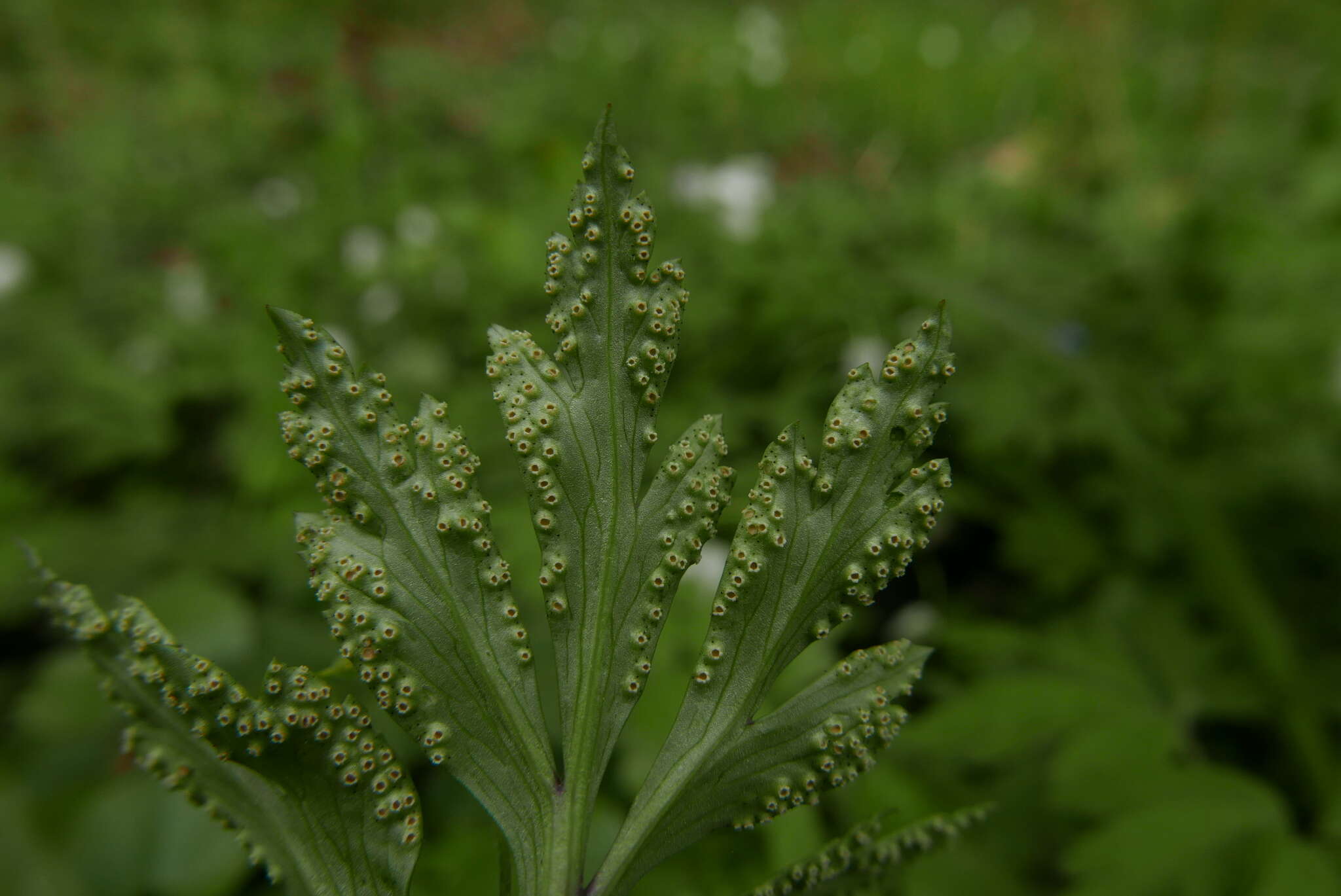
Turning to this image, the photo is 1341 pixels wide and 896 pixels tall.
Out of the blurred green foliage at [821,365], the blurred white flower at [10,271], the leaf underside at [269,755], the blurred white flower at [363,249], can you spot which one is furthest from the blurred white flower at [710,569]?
the blurred white flower at [10,271]

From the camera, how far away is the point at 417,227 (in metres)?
2.98

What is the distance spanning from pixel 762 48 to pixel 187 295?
143 inches

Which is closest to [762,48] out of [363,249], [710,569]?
[363,249]

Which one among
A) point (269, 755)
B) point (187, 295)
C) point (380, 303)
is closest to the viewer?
point (269, 755)

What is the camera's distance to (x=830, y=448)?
0.52 meters

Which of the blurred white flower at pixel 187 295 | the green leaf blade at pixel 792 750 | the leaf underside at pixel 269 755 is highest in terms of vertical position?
the blurred white flower at pixel 187 295

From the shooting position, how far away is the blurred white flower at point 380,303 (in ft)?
9.46

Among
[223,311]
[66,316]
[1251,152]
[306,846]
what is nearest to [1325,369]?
[1251,152]

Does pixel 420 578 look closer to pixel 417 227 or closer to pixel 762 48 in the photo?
pixel 417 227

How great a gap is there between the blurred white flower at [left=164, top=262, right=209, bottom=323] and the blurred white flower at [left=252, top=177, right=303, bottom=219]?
0.33m

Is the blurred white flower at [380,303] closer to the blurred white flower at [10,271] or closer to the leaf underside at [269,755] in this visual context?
the blurred white flower at [10,271]

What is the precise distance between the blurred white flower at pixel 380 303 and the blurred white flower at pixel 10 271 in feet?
4.39

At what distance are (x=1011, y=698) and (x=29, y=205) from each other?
4.07 m

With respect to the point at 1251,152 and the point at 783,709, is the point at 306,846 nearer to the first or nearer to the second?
the point at 783,709
